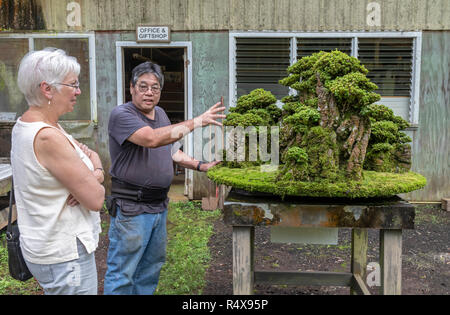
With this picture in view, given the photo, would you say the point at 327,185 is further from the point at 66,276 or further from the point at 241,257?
the point at 66,276

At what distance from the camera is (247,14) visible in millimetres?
6383

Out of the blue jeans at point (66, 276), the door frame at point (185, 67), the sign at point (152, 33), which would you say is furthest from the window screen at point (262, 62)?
the blue jeans at point (66, 276)

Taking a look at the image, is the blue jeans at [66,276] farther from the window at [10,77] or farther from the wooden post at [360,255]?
the window at [10,77]

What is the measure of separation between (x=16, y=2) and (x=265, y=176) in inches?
243

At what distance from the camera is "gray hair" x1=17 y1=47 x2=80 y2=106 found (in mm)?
1906

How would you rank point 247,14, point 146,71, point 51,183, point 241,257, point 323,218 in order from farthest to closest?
point 247,14 → point 146,71 → point 241,257 → point 323,218 → point 51,183

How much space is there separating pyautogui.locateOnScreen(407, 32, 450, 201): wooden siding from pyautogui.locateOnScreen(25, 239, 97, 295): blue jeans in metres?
6.13

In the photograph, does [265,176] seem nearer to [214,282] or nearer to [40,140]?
[40,140]

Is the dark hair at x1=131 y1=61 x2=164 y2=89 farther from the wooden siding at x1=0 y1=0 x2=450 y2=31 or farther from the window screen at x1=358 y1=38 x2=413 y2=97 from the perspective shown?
the window screen at x1=358 y1=38 x2=413 y2=97

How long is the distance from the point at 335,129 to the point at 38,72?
1.75m

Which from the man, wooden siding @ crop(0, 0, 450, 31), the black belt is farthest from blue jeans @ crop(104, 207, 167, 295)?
wooden siding @ crop(0, 0, 450, 31)

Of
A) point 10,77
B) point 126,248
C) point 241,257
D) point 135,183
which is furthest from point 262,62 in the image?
point 241,257

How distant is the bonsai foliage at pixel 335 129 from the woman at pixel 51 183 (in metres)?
1.18

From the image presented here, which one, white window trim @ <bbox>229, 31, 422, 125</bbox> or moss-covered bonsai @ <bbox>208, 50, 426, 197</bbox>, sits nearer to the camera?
moss-covered bonsai @ <bbox>208, 50, 426, 197</bbox>
